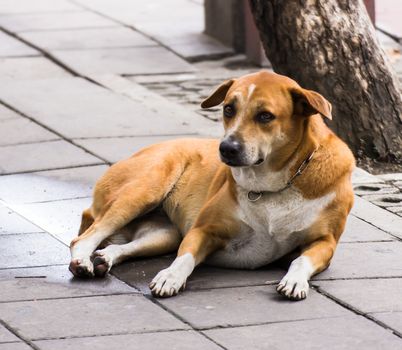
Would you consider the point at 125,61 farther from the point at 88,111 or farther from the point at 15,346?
the point at 15,346

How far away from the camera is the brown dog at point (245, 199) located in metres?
6.43

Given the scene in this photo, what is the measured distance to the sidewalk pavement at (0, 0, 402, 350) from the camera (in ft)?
19.3

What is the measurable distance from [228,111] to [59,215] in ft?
6.01

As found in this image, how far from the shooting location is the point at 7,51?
1307 cm

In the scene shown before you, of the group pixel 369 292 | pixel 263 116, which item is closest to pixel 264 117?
pixel 263 116

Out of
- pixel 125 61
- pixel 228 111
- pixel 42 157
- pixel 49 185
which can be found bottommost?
pixel 125 61

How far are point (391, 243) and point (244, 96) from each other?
151 centimetres

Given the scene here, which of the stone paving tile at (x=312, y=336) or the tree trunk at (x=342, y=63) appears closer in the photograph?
the stone paving tile at (x=312, y=336)

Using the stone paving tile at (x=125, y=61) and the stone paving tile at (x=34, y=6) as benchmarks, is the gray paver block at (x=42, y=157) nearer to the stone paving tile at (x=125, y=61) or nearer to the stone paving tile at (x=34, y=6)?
the stone paving tile at (x=125, y=61)

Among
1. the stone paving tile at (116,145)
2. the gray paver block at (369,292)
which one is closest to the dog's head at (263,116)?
the gray paver block at (369,292)

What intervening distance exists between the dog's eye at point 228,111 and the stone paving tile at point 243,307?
896mm

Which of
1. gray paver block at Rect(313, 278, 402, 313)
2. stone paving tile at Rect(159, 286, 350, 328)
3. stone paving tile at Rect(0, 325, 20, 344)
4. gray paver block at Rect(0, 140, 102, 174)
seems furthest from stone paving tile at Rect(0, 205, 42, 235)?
gray paver block at Rect(313, 278, 402, 313)

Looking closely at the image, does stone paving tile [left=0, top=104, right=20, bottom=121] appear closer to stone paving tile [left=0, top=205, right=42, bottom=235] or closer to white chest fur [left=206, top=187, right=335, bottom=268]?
stone paving tile [left=0, top=205, right=42, bottom=235]

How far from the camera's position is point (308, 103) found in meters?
6.46
